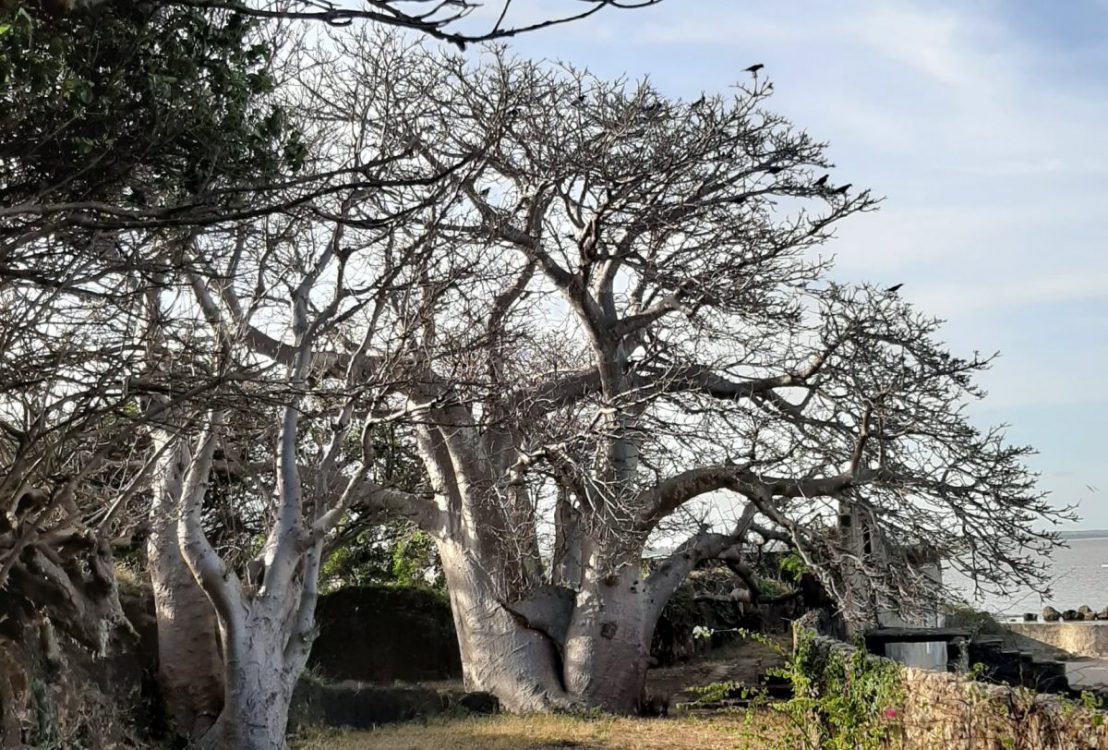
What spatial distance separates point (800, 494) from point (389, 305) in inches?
241

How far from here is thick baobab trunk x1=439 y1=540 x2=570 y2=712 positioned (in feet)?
49.8

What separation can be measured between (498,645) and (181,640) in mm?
4779

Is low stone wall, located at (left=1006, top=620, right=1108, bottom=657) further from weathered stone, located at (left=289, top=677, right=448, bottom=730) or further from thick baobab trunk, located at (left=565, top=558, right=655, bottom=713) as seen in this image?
weathered stone, located at (left=289, top=677, right=448, bottom=730)

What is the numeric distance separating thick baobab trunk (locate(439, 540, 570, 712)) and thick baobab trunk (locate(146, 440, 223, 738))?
429 cm

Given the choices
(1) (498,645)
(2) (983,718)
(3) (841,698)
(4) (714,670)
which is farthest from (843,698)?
(4) (714,670)

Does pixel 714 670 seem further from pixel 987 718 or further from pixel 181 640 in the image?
pixel 987 718

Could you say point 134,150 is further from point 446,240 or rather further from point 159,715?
point 159,715

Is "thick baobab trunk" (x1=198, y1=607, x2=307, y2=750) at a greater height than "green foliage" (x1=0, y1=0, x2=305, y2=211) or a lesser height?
lesser

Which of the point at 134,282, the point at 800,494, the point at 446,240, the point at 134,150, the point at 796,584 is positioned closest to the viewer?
the point at 134,150

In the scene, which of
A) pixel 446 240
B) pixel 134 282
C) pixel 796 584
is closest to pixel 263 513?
pixel 446 240

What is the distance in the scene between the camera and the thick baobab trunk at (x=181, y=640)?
1174 centimetres

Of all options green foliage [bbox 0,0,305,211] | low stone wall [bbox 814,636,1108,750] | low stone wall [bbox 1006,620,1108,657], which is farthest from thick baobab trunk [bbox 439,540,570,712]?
low stone wall [bbox 1006,620,1108,657]

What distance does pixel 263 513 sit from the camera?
1489 centimetres

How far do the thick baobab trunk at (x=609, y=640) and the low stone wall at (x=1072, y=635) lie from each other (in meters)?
10.8
